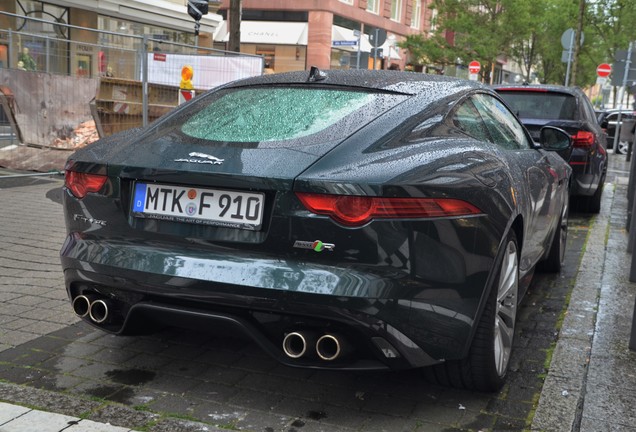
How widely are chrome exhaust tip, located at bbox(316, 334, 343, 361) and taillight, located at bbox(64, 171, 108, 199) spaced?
1.17 m

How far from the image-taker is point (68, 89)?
36.0ft

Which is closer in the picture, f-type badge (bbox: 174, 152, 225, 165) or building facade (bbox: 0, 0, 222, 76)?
f-type badge (bbox: 174, 152, 225, 165)

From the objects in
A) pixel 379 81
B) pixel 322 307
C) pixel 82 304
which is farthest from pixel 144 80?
pixel 322 307

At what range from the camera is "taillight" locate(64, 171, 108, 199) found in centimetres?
334

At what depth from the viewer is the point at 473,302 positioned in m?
3.17

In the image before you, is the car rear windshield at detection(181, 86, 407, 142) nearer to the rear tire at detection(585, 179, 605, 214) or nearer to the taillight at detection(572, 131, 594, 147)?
the taillight at detection(572, 131, 594, 147)

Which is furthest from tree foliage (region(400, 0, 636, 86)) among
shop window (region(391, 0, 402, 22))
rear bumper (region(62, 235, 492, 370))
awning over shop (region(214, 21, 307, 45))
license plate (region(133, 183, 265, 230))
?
license plate (region(133, 183, 265, 230))

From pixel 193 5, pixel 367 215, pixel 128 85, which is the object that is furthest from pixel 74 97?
pixel 367 215

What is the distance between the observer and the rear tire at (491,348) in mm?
3352

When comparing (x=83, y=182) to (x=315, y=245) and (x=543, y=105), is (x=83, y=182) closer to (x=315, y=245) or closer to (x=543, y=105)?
(x=315, y=245)

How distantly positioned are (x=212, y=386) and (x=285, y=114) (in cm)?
129

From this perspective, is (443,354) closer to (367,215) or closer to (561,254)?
(367,215)

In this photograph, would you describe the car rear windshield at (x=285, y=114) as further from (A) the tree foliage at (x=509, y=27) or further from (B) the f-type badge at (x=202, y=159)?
(A) the tree foliage at (x=509, y=27)

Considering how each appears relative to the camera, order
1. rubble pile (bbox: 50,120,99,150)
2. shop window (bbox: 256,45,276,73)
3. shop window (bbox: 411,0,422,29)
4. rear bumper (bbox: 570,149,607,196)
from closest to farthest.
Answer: rear bumper (bbox: 570,149,607,196), rubble pile (bbox: 50,120,99,150), shop window (bbox: 256,45,276,73), shop window (bbox: 411,0,422,29)
